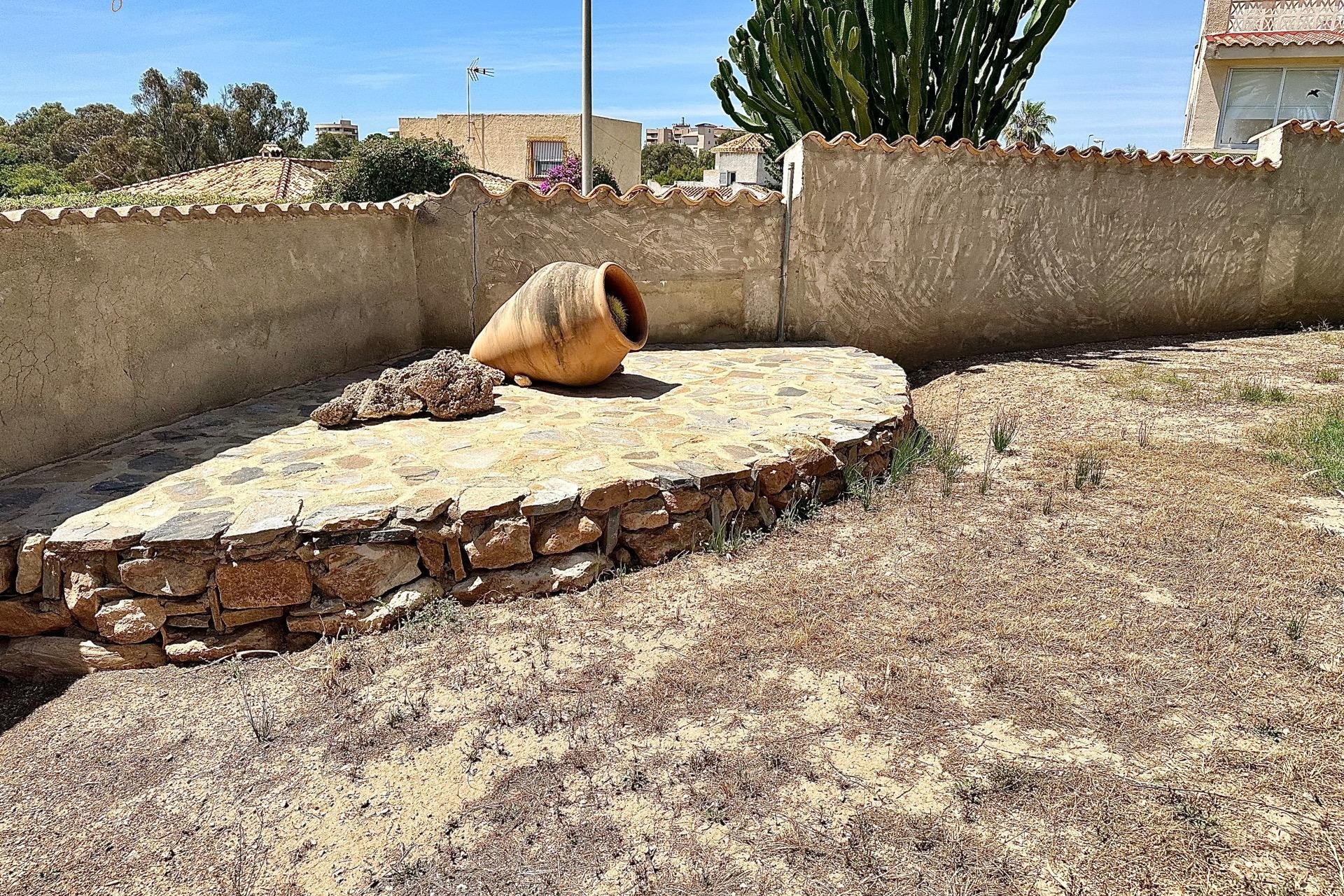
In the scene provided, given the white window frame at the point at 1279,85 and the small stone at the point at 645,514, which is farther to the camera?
the white window frame at the point at 1279,85

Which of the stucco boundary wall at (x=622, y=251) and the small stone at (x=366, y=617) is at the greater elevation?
the stucco boundary wall at (x=622, y=251)

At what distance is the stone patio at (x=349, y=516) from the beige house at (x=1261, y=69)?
20.3 meters

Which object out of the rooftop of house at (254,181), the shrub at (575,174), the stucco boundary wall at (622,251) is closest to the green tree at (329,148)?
the shrub at (575,174)

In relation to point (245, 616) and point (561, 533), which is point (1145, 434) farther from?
point (245, 616)

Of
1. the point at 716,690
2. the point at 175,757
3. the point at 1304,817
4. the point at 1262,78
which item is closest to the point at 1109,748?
the point at 1304,817

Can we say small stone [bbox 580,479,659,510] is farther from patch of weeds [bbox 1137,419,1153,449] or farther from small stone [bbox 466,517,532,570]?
patch of weeds [bbox 1137,419,1153,449]

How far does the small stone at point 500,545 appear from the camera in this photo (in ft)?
12.6

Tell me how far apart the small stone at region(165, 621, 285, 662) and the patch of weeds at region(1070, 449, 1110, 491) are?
14.5 feet

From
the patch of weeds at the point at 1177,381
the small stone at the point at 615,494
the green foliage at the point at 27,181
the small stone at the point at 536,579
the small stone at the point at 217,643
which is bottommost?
the small stone at the point at 217,643

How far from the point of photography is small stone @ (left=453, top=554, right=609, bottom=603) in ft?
12.8

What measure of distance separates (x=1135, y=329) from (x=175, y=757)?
9406mm

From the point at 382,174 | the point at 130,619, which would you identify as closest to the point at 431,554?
the point at 130,619

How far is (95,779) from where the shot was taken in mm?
3006

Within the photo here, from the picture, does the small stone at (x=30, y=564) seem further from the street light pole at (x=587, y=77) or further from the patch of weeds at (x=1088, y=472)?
the street light pole at (x=587, y=77)
